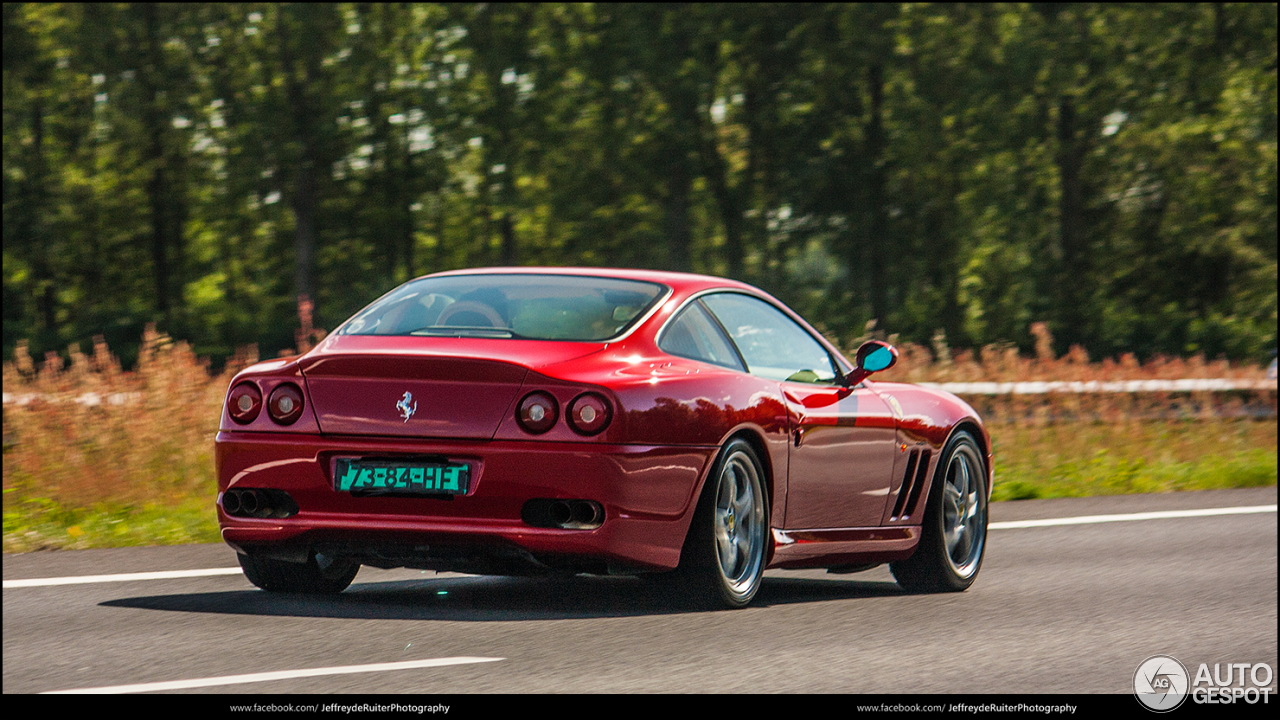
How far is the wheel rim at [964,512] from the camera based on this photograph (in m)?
8.59

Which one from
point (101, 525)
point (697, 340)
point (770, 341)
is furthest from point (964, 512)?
point (101, 525)

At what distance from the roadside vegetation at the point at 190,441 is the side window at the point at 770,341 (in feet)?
12.5

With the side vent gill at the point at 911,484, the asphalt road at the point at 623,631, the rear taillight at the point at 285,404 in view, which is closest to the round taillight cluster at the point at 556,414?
the asphalt road at the point at 623,631

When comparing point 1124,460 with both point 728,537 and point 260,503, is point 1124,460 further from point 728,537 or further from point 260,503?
point 260,503

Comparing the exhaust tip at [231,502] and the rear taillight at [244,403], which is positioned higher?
the rear taillight at [244,403]

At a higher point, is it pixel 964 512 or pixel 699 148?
pixel 699 148

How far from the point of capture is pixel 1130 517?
1241 centimetres

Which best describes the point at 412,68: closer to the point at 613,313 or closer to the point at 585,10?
the point at 585,10

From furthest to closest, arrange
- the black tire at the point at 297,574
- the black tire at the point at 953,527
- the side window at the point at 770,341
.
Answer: the black tire at the point at 953,527, the side window at the point at 770,341, the black tire at the point at 297,574

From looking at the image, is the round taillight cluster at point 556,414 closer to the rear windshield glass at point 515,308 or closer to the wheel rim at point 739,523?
the rear windshield glass at point 515,308

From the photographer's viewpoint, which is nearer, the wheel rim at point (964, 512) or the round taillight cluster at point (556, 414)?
the round taillight cluster at point (556, 414)

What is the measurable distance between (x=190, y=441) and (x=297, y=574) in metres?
5.38

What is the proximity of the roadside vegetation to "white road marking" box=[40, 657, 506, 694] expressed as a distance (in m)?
4.46

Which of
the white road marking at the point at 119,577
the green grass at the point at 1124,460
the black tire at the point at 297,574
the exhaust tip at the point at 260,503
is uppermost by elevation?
the exhaust tip at the point at 260,503
